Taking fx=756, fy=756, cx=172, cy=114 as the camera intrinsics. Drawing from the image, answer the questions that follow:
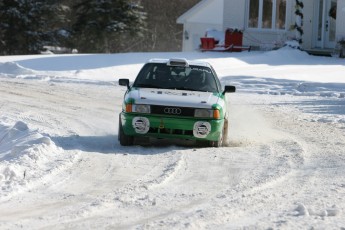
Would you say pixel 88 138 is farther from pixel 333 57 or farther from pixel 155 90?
pixel 333 57

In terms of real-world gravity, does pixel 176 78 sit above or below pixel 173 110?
above

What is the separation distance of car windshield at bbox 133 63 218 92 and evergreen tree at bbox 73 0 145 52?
1261 inches

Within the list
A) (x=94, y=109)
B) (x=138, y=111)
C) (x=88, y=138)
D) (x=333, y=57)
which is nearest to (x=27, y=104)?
(x=94, y=109)

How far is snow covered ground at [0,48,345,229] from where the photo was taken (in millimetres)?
7074

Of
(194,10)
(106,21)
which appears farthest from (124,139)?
(106,21)

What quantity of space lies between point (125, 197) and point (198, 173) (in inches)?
69.6

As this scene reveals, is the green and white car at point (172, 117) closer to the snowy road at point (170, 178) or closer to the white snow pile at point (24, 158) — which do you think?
the snowy road at point (170, 178)

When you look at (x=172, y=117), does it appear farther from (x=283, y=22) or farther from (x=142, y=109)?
(x=283, y=22)

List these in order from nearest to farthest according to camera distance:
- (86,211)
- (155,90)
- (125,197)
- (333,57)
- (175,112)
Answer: (86,211) → (125,197) → (175,112) → (155,90) → (333,57)

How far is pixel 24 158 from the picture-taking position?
9719mm

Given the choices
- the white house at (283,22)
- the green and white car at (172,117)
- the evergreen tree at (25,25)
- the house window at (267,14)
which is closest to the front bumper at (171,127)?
the green and white car at (172,117)

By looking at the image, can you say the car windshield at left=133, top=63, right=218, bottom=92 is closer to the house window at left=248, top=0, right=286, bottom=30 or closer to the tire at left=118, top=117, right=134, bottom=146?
the tire at left=118, top=117, right=134, bottom=146

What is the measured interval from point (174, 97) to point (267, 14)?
22761mm

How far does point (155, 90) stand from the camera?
39.8ft
